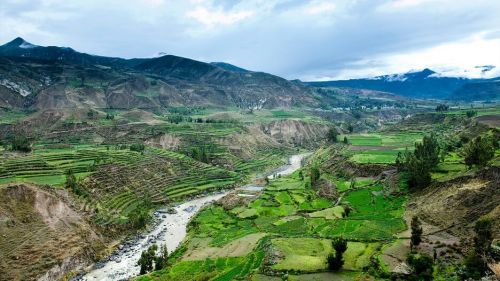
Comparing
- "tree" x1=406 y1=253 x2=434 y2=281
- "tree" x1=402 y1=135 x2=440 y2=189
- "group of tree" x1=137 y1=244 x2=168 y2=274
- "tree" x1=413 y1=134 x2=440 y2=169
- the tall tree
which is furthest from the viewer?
"tree" x1=413 y1=134 x2=440 y2=169

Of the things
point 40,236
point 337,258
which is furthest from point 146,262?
point 337,258

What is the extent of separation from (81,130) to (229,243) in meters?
133

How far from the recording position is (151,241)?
278 ft

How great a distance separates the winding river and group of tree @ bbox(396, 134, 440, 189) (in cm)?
4573

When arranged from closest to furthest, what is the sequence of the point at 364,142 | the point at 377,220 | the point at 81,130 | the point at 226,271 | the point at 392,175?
the point at 226,271 → the point at 377,220 → the point at 392,175 → the point at 364,142 → the point at 81,130

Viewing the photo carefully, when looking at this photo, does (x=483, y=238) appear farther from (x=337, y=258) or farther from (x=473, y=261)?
(x=337, y=258)

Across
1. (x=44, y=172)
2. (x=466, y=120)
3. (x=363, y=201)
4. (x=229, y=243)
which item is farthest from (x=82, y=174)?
(x=466, y=120)

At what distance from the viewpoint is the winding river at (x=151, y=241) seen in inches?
2736

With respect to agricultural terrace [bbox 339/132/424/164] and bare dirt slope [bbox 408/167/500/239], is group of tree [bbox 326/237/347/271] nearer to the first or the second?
bare dirt slope [bbox 408/167/500/239]

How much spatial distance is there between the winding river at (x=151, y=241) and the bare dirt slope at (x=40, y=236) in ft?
13.4

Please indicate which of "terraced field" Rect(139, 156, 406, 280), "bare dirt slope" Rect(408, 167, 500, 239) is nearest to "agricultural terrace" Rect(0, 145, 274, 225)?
"terraced field" Rect(139, 156, 406, 280)

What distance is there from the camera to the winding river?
6950 centimetres

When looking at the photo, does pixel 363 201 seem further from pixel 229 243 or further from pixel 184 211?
pixel 184 211

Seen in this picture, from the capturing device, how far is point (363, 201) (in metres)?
89.2
